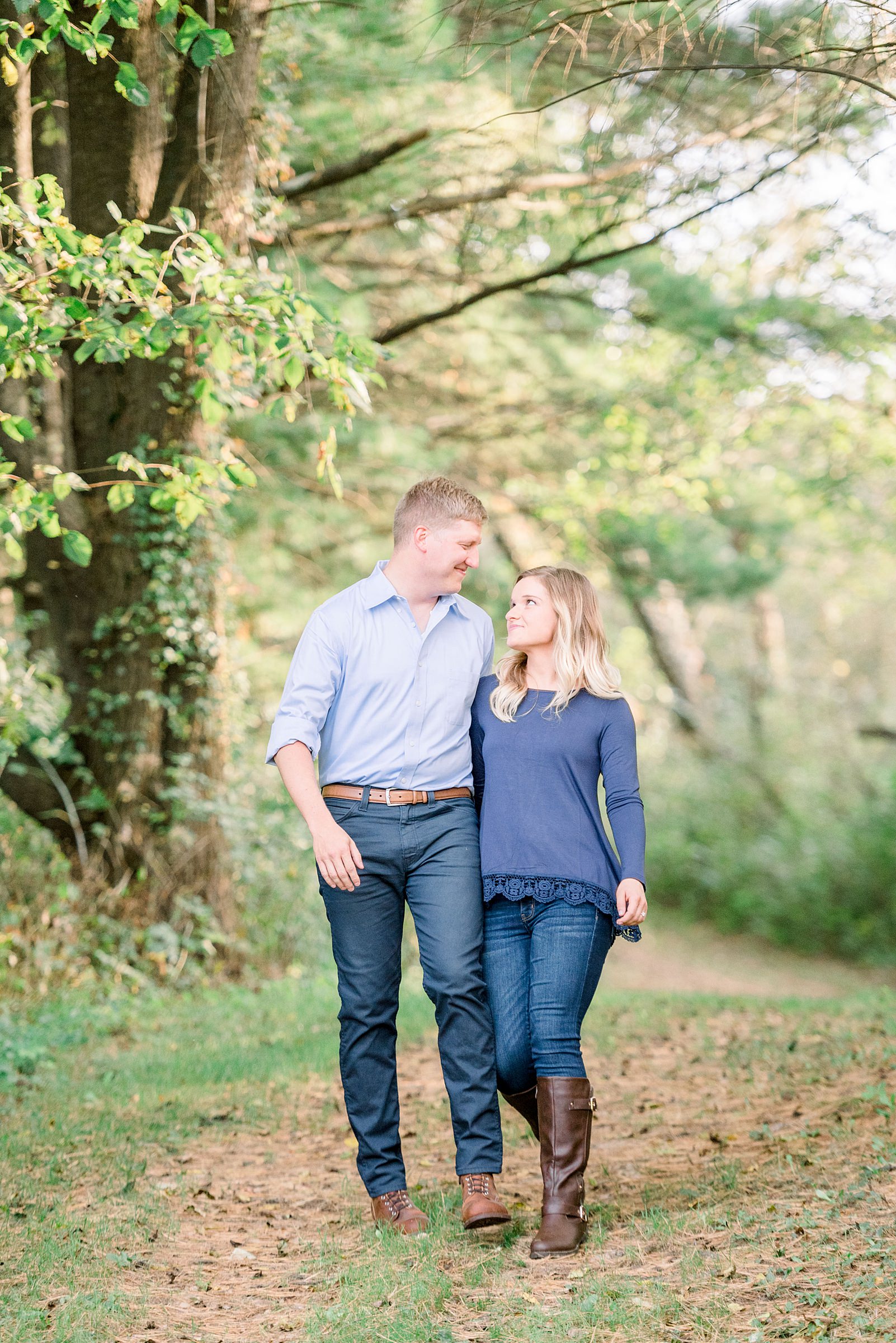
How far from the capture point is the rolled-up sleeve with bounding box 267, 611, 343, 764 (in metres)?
3.55

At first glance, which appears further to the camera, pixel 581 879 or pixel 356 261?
pixel 356 261

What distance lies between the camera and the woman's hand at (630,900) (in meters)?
3.47

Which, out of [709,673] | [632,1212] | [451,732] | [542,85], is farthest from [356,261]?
[709,673]

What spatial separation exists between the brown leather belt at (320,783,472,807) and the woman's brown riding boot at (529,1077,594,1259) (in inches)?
33.1

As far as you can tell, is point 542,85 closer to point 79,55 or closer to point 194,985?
point 79,55

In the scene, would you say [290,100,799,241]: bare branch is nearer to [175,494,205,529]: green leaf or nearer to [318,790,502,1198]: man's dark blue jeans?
[175,494,205,529]: green leaf

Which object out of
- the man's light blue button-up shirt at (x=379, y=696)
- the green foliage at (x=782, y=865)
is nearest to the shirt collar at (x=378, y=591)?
the man's light blue button-up shirt at (x=379, y=696)

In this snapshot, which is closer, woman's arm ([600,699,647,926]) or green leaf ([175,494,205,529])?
woman's arm ([600,699,647,926])

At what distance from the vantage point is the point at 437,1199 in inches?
158

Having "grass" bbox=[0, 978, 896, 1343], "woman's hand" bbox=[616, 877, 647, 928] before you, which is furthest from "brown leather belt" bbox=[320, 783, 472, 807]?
"grass" bbox=[0, 978, 896, 1343]

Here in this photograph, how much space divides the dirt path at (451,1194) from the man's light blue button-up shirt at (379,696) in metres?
1.35

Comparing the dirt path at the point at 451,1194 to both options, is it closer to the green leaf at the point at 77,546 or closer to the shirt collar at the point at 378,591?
the shirt collar at the point at 378,591

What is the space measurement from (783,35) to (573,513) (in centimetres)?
974

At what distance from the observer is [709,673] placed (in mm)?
22812
